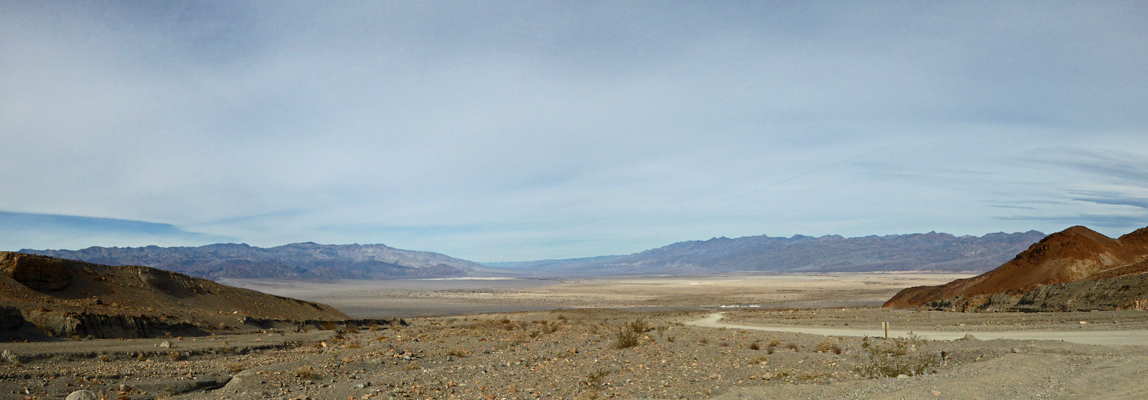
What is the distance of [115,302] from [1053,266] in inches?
2423

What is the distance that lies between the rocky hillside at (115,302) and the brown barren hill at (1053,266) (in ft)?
154

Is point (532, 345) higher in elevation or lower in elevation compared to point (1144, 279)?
lower

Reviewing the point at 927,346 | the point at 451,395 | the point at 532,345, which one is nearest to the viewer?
the point at 451,395

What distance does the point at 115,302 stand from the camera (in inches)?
1023

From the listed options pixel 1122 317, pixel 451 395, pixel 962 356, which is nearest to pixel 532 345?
pixel 451 395

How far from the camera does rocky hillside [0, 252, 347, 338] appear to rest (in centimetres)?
1925

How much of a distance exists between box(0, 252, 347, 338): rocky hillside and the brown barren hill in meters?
47.0

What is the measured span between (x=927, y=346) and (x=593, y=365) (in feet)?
39.7

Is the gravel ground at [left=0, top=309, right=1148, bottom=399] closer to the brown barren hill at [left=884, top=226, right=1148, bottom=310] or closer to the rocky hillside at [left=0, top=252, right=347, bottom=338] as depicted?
the rocky hillside at [left=0, top=252, right=347, bottom=338]

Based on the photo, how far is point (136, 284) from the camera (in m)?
29.3

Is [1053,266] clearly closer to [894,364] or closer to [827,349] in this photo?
[827,349]

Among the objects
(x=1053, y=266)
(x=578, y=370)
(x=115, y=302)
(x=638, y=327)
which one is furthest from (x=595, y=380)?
(x=1053, y=266)

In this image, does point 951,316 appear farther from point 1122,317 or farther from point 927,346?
point 927,346

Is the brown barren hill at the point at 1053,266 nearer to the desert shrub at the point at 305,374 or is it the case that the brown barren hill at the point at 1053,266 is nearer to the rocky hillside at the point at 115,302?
the desert shrub at the point at 305,374
